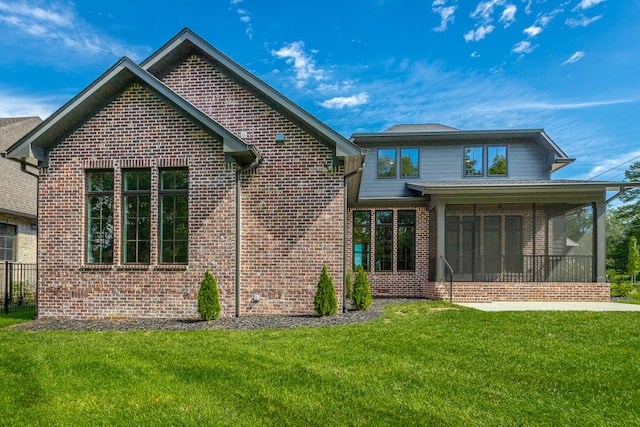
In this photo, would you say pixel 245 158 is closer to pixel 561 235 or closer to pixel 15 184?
pixel 15 184

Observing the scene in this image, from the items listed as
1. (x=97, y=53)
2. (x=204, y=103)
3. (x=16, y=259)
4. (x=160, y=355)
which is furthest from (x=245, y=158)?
(x=16, y=259)

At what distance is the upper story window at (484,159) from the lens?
1520 centimetres

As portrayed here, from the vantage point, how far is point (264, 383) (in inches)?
165

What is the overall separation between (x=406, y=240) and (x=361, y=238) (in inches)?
61.4

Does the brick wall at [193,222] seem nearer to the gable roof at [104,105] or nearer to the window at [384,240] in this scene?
the gable roof at [104,105]

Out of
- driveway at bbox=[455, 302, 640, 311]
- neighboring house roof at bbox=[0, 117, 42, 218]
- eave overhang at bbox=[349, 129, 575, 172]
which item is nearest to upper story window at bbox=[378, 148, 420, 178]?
eave overhang at bbox=[349, 129, 575, 172]

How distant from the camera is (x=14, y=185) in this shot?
13422 millimetres

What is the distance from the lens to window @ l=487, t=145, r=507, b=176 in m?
15.2

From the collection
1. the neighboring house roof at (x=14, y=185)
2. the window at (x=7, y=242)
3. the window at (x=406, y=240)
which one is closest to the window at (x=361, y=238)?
the window at (x=406, y=240)

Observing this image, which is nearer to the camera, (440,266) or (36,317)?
(36,317)

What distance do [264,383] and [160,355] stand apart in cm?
191

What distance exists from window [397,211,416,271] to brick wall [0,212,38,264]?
1182 cm

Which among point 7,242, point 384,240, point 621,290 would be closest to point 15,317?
point 7,242

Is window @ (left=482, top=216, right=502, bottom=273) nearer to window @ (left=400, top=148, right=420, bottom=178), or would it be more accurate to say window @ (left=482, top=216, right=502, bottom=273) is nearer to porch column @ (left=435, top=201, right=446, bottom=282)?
porch column @ (left=435, top=201, right=446, bottom=282)
